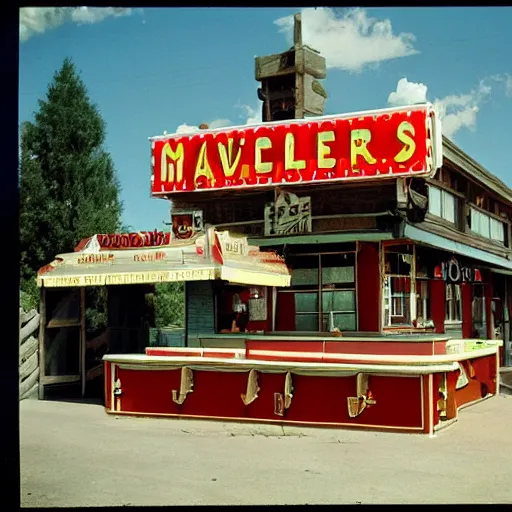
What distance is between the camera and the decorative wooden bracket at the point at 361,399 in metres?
10.4

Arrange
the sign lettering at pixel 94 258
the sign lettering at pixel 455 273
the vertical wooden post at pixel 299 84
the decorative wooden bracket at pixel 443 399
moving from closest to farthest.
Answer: the decorative wooden bracket at pixel 443 399 < the sign lettering at pixel 94 258 < the sign lettering at pixel 455 273 < the vertical wooden post at pixel 299 84

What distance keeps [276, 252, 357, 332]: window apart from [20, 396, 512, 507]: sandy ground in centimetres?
300

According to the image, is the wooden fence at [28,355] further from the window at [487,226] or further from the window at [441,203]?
the window at [487,226]

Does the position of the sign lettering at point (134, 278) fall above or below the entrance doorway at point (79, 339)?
above

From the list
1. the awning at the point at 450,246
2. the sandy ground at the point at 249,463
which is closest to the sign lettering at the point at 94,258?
the sandy ground at the point at 249,463

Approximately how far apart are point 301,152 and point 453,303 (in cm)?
588

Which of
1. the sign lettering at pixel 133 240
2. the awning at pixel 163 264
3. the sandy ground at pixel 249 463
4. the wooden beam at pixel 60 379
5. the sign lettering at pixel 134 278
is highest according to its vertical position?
the sign lettering at pixel 133 240

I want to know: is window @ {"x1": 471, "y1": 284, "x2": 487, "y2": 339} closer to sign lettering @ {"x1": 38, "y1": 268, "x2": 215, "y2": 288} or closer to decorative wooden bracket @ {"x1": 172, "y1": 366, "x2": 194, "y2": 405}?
sign lettering @ {"x1": 38, "y1": 268, "x2": 215, "y2": 288}

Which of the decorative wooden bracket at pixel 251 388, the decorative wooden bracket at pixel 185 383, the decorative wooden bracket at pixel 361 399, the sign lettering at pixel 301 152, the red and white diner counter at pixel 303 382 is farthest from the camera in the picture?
the sign lettering at pixel 301 152

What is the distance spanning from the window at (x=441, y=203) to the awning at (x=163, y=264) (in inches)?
165

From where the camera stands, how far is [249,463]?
348 inches

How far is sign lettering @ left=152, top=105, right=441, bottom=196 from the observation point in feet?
43.6

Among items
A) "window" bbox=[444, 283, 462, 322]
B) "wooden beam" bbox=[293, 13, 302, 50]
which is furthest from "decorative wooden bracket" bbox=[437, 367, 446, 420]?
"wooden beam" bbox=[293, 13, 302, 50]

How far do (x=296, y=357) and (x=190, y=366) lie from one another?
160 centimetres
